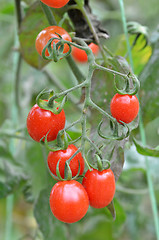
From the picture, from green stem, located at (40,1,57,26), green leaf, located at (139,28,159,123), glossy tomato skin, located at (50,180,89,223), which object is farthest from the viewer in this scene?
green leaf, located at (139,28,159,123)

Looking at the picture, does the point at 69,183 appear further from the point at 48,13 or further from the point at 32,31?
the point at 32,31

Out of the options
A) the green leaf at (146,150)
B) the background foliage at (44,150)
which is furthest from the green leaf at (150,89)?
the green leaf at (146,150)

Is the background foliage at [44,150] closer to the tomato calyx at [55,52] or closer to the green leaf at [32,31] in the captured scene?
the green leaf at [32,31]

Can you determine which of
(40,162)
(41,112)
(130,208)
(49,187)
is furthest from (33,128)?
(130,208)

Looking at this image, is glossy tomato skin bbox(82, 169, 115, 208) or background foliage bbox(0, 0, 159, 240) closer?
glossy tomato skin bbox(82, 169, 115, 208)

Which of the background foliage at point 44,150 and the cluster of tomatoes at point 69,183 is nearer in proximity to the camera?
the cluster of tomatoes at point 69,183

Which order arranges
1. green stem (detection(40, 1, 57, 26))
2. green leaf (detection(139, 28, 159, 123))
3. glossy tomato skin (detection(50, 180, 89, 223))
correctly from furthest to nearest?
green leaf (detection(139, 28, 159, 123)) < green stem (detection(40, 1, 57, 26)) < glossy tomato skin (detection(50, 180, 89, 223))

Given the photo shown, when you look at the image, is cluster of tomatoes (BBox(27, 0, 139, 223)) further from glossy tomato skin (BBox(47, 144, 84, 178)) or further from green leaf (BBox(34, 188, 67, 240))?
green leaf (BBox(34, 188, 67, 240))

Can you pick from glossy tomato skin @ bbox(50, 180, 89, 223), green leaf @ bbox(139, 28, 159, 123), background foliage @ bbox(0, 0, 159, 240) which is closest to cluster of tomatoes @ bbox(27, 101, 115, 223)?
glossy tomato skin @ bbox(50, 180, 89, 223)
